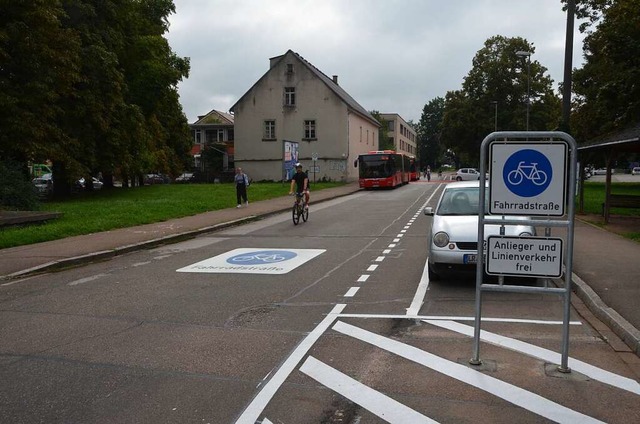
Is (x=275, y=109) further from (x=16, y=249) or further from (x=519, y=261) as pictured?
(x=519, y=261)


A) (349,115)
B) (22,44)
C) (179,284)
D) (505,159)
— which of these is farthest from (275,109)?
(505,159)

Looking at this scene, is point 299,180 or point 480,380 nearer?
point 480,380

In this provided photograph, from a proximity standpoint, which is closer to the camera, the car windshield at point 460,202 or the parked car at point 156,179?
the car windshield at point 460,202

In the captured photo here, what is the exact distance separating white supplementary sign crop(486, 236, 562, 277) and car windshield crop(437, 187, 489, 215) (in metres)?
4.87

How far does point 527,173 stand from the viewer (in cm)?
533

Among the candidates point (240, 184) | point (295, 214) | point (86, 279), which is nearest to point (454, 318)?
point (86, 279)

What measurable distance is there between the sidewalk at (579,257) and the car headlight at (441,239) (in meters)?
2.00

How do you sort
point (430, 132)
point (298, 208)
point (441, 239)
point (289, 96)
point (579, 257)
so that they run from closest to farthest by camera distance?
point (441, 239) → point (579, 257) → point (298, 208) → point (289, 96) → point (430, 132)

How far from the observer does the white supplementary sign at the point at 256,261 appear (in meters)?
10.9

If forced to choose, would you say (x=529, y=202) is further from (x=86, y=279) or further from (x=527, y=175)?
(x=86, y=279)

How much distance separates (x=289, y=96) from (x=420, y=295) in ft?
169

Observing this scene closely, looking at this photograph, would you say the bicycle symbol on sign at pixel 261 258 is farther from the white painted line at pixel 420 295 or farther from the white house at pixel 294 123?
the white house at pixel 294 123

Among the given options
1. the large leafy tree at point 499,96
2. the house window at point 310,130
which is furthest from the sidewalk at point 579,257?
the large leafy tree at point 499,96

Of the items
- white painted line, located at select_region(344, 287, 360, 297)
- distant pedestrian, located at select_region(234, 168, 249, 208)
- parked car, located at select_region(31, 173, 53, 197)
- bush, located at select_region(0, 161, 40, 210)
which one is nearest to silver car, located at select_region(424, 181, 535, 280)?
white painted line, located at select_region(344, 287, 360, 297)
